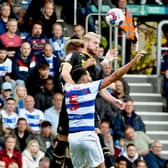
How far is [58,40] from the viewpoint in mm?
22438

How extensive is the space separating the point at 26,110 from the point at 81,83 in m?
4.86

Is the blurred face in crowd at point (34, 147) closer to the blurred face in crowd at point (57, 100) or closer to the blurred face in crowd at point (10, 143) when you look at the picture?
the blurred face in crowd at point (10, 143)

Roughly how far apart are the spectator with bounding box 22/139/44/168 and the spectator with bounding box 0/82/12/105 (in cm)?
119

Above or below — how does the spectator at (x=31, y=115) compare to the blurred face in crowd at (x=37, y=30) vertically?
below

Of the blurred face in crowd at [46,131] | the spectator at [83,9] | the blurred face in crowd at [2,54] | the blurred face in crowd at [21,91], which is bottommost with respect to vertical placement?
the blurred face in crowd at [46,131]

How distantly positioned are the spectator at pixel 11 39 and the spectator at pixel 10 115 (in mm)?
1554

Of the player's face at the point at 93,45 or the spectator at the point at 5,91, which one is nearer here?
the player's face at the point at 93,45

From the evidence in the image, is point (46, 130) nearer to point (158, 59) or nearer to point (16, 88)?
point (16, 88)

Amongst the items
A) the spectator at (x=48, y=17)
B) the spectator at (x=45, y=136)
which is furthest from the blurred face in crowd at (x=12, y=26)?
the spectator at (x=45, y=136)

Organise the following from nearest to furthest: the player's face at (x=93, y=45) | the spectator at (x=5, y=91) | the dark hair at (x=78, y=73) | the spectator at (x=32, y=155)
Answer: the dark hair at (x=78, y=73) → the player's face at (x=93, y=45) → the spectator at (x=32, y=155) → the spectator at (x=5, y=91)

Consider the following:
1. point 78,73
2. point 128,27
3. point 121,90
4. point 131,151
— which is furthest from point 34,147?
point 78,73

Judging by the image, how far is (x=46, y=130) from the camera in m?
20.5

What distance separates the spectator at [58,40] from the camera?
73.0 feet

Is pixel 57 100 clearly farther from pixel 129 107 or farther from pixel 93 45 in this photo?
pixel 93 45
